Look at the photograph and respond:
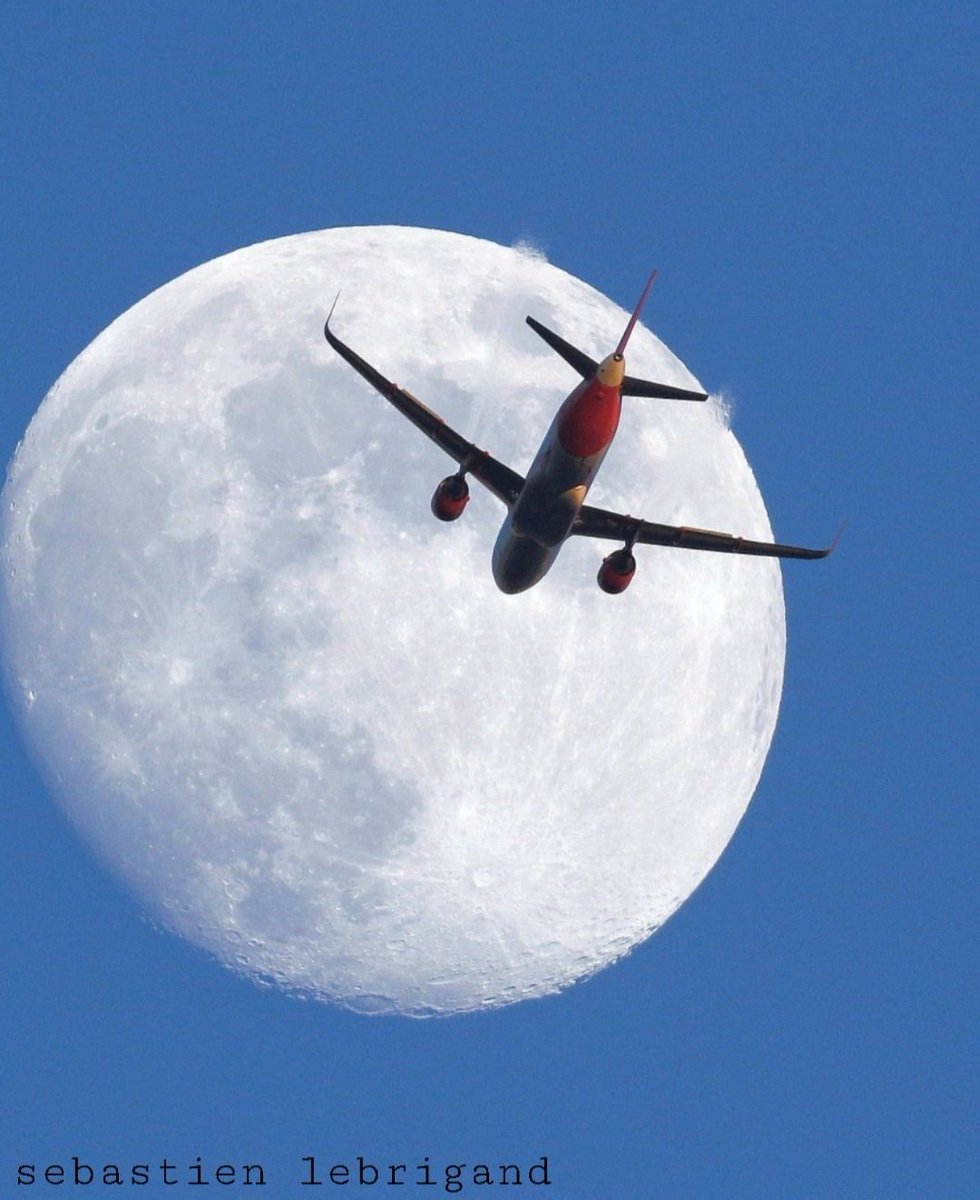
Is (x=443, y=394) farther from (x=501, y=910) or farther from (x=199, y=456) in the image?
(x=501, y=910)

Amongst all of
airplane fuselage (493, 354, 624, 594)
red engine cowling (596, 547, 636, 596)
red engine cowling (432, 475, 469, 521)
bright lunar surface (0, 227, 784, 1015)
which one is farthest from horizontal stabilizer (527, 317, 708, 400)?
bright lunar surface (0, 227, 784, 1015)

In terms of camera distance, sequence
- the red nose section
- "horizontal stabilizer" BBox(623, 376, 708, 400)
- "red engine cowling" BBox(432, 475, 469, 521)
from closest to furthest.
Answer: the red nose section
"horizontal stabilizer" BBox(623, 376, 708, 400)
"red engine cowling" BBox(432, 475, 469, 521)

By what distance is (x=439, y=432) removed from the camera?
60.6 metres

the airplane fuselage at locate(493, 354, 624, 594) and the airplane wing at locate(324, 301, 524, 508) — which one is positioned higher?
the airplane wing at locate(324, 301, 524, 508)

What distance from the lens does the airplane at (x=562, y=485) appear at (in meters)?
57.4

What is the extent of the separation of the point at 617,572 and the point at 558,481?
355 centimetres

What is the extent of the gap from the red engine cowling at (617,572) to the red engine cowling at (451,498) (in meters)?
4.73

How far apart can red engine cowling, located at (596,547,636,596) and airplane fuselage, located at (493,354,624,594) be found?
158 cm

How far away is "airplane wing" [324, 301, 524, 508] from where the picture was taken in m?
60.4

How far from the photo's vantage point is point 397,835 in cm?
6088

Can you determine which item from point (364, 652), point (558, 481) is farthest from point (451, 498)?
point (364, 652)

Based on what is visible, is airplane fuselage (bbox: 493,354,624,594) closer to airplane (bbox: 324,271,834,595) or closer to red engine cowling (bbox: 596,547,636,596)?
airplane (bbox: 324,271,834,595)

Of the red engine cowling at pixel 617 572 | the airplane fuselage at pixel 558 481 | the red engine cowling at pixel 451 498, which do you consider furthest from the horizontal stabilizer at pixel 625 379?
the red engine cowling at pixel 617 572

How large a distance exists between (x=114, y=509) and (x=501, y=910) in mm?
16913
